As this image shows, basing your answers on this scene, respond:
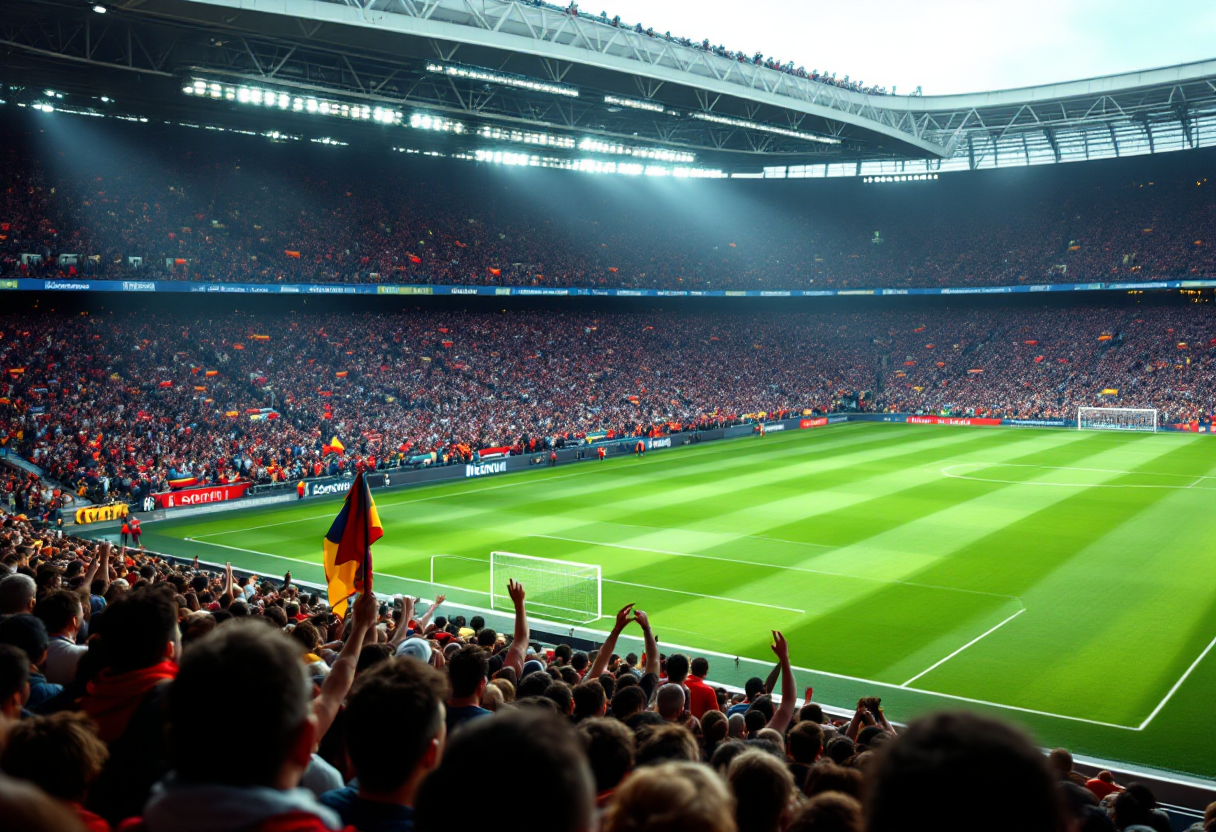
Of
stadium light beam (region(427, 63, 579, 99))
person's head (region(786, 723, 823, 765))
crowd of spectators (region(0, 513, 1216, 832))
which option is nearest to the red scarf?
crowd of spectators (region(0, 513, 1216, 832))

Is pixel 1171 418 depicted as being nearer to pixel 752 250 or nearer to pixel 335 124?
pixel 752 250

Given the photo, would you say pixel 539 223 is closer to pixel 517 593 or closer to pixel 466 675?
pixel 517 593

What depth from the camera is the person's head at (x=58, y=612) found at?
667cm

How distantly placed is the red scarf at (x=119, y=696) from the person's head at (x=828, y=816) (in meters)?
2.87

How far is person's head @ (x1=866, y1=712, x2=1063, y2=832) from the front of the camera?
188cm

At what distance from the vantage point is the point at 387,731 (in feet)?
9.73

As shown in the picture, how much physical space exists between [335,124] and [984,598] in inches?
1815

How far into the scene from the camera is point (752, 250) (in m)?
82.9

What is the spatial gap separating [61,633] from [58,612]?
181mm

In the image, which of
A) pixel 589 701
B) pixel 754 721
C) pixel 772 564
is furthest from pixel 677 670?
pixel 772 564

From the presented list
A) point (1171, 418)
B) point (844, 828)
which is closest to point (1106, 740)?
point (844, 828)

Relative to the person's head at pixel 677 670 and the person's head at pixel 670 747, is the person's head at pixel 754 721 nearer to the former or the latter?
the person's head at pixel 677 670

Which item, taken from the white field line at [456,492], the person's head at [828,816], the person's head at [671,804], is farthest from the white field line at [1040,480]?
the person's head at [671,804]

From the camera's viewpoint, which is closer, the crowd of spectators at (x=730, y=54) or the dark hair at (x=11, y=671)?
the dark hair at (x=11, y=671)
